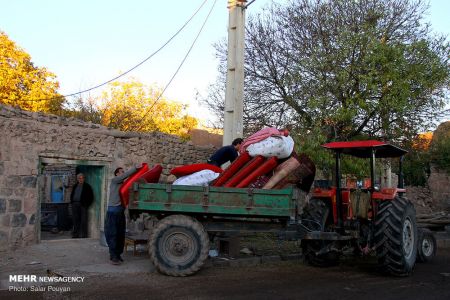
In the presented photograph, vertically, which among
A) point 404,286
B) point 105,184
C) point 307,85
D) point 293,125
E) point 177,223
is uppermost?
point 307,85

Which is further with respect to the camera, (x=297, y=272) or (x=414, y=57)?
(x=414, y=57)

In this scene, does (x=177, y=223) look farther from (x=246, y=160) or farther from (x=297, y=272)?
(x=297, y=272)

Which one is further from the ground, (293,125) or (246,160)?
(293,125)

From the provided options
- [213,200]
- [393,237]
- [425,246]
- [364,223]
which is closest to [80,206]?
[213,200]

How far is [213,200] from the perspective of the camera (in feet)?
24.9

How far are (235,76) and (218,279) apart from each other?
5.42m

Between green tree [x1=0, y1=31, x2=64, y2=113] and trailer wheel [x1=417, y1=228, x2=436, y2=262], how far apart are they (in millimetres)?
20413

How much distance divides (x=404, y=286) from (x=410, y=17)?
28.0 ft

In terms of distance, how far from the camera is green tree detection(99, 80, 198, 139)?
28.6m

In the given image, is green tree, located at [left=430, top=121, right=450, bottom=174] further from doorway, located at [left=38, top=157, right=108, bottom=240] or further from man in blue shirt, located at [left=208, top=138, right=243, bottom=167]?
doorway, located at [left=38, top=157, right=108, bottom=240]

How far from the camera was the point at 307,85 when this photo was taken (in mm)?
12172

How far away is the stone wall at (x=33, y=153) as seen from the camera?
934 centimetres

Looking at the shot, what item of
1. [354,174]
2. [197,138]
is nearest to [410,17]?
[354,174]

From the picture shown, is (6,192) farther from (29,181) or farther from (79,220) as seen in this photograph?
(79,220)
